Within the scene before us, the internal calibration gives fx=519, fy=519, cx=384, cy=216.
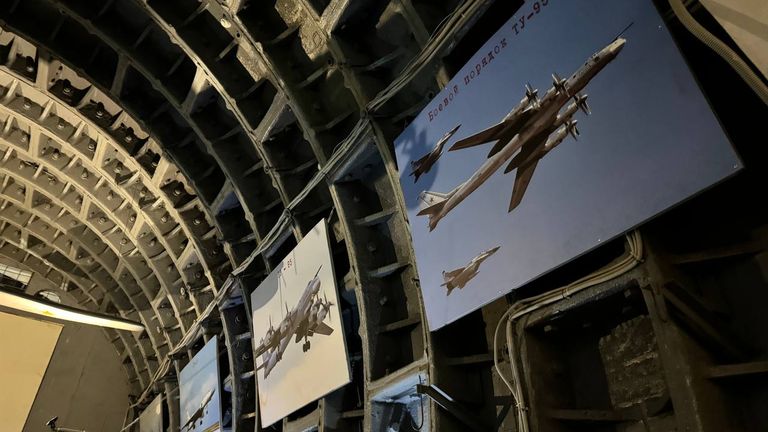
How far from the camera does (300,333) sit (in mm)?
5891

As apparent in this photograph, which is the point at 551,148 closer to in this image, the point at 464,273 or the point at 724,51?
the point at 724,51

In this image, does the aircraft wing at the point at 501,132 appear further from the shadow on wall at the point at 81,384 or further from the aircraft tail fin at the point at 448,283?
the shadow on wall at the point at 81,384

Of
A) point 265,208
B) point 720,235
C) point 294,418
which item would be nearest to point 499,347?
point 720,235

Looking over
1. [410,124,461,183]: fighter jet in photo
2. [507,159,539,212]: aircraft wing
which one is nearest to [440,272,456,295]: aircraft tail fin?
[507,159,539,212]: aircraft wing

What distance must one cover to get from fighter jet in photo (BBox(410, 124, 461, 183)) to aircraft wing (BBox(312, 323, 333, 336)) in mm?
1879

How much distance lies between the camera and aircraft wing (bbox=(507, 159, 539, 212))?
3.26 m

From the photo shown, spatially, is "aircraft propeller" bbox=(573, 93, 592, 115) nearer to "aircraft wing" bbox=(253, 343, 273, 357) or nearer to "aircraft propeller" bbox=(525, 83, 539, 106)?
"aircraft propeller" bbox=(525, 83, 539, 106)

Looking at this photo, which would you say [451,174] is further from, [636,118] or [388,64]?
[388,64]

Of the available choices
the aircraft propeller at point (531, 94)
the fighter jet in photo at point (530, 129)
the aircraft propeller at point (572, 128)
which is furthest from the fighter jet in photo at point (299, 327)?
the aircraft propeller at point (572, 128)

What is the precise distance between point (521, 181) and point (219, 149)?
223 inches

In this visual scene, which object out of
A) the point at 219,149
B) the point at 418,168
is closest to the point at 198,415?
the point at 219,149

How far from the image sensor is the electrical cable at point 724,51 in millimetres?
2303

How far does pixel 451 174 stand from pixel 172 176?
6.95 metres

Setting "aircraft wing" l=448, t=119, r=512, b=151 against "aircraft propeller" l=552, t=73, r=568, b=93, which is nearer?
"aircraft propeller" l=552, t=73, r=568, b=93
